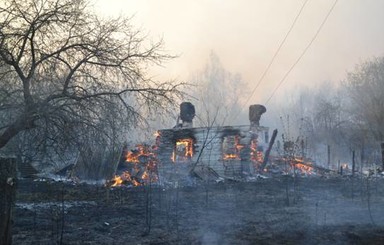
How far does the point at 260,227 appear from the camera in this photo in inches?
334

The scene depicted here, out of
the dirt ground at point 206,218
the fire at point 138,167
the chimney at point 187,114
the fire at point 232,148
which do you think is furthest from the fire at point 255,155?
the dirt ground at point 206,218

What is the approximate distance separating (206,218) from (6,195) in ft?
21.4

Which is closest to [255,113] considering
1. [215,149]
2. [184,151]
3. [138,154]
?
[215,149]

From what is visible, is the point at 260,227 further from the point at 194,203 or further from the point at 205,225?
the point at 194,203

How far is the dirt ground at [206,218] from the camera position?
292 inches

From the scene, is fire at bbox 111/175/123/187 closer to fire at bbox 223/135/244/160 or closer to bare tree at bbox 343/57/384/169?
Result: fire at bbox 223/135/244/160

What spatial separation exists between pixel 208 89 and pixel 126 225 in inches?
1842

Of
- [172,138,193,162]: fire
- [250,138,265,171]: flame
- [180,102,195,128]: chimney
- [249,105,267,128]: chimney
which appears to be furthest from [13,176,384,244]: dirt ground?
[249,105,267,128]: chimney

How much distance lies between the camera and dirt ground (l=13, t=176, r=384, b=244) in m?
7.43

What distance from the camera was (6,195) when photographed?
392 cm

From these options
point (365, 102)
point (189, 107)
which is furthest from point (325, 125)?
point (189, 107)

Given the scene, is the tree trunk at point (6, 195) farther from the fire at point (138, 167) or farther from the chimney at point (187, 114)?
the chimney at point (187, 114)

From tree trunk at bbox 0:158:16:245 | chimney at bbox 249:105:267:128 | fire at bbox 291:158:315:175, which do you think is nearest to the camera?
tree trunk at bbox 0:158:16:245

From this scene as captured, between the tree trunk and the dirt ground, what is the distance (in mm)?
2927
